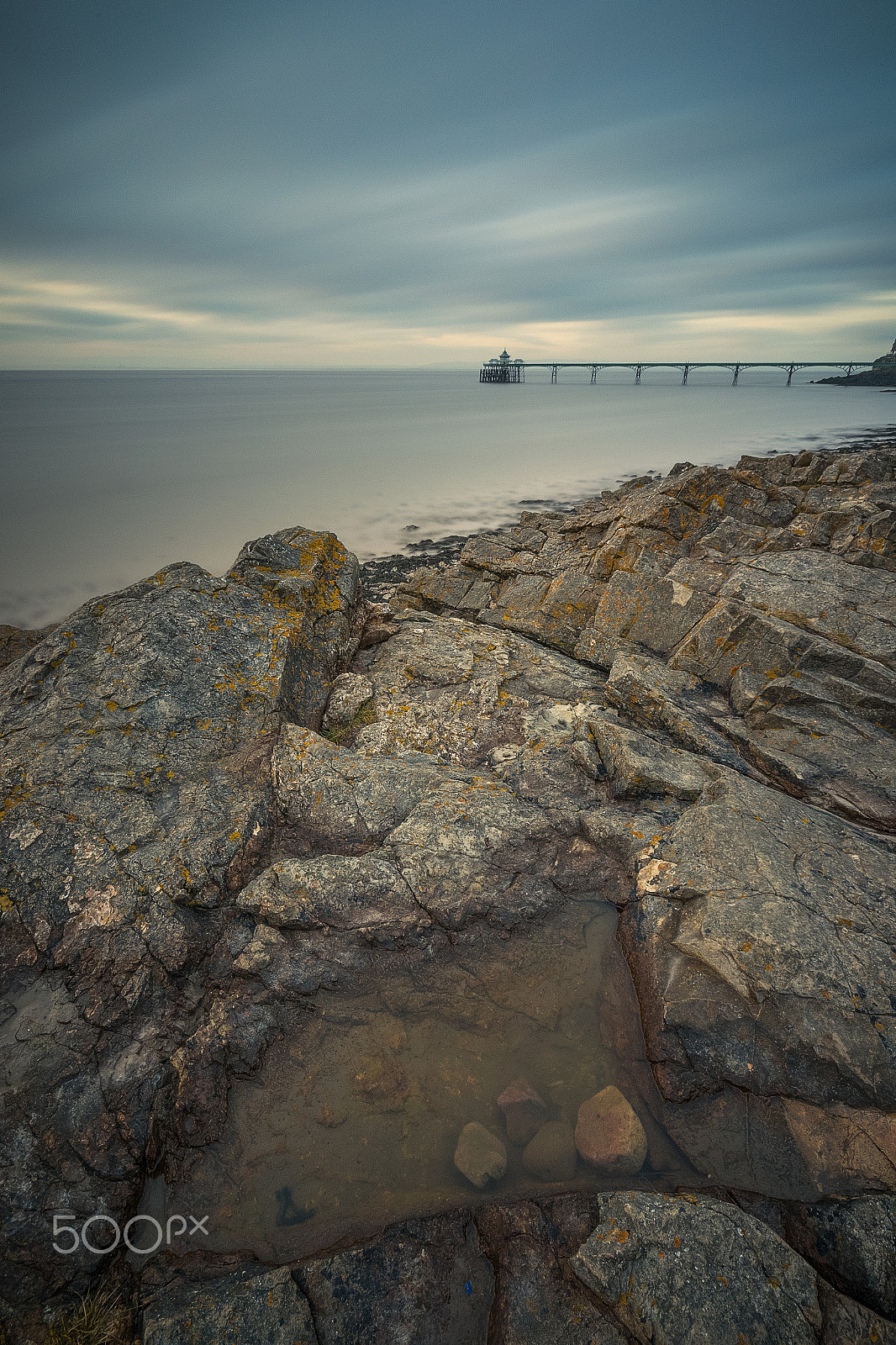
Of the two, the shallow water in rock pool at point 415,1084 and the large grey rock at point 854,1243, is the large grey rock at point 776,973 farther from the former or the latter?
the shallow water in rock pool at point 415,1084

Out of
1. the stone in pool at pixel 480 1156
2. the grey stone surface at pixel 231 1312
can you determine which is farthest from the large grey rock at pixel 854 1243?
the grey stone surface at pixel 231 1312

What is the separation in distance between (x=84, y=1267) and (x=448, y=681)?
6.26 metres

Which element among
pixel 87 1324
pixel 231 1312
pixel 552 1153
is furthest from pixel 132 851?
pixel 552 1153

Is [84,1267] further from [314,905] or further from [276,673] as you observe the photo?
[276,673]

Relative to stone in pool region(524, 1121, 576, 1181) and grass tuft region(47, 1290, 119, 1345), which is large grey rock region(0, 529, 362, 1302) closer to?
grass tuft region(47, 1290, 119, 1345)

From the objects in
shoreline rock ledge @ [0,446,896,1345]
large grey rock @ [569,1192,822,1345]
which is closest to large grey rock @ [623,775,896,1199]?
shoreline rock ledge @ [0,446,896,1345]

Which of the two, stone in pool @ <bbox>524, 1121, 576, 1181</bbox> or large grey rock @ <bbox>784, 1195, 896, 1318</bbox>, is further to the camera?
stone in pool @ <bbox>524, 1121, 576, 1181</bbox>

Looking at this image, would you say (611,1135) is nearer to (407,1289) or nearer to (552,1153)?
(552,1153)

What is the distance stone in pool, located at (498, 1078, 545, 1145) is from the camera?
3975mm

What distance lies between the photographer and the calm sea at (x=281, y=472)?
27234mm

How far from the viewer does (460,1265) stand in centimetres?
337

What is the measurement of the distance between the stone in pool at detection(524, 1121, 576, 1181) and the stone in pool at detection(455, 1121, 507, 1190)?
0.61ft

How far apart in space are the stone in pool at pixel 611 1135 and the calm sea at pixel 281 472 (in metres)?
22.9

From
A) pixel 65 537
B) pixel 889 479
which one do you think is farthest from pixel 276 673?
pixel 65 537
